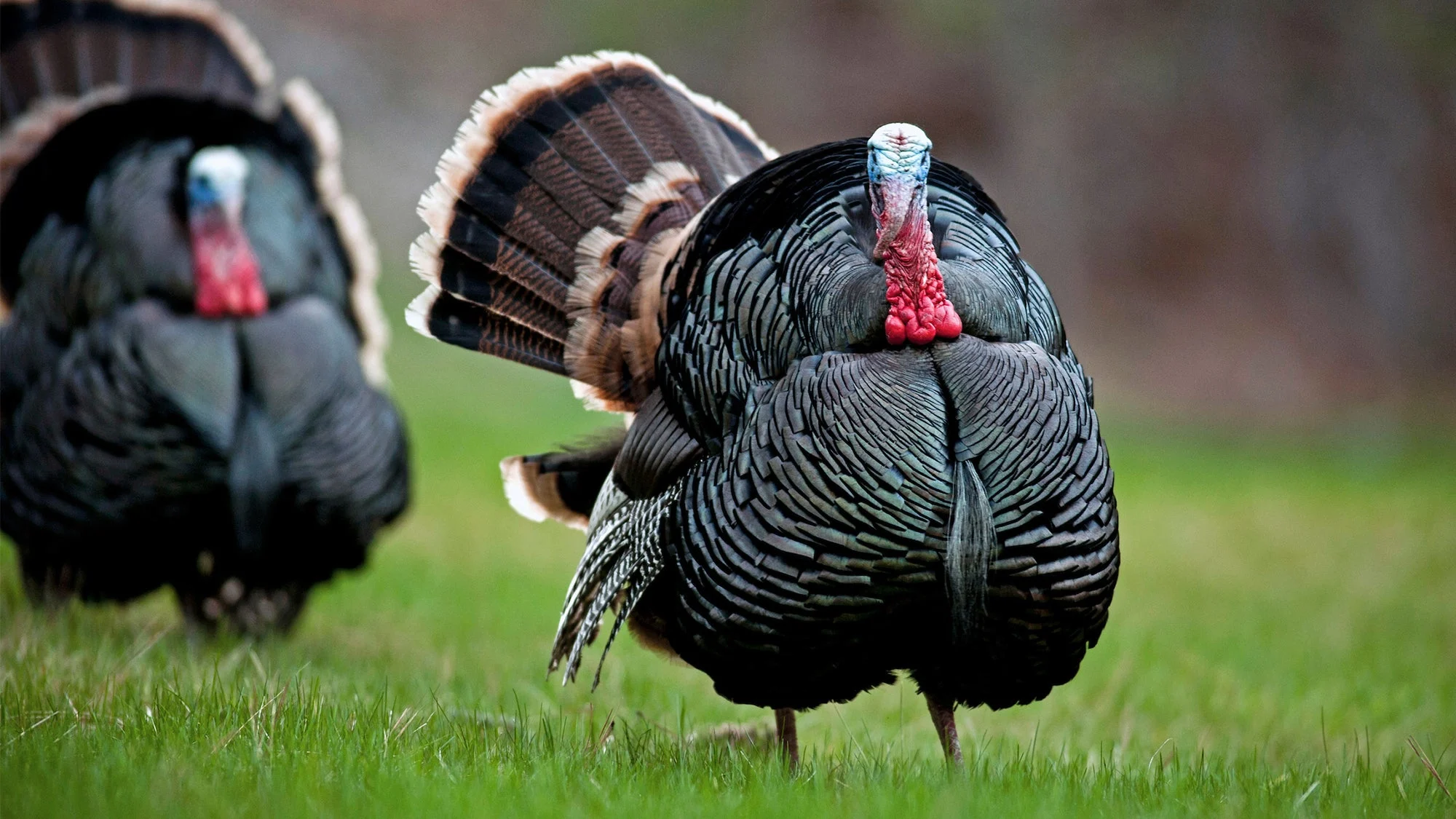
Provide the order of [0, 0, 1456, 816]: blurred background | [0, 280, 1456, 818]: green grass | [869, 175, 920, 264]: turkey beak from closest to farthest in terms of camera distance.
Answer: [0, 280, 1456, 818]: green grass → [869, 175, 920, 264]: turkey beak → [0, 0, 1456, 816]: blurred background

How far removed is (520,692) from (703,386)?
1849 mm

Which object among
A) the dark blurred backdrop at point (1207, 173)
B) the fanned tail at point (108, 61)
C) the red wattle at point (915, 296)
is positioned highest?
the dark blurred backdrop at point (1207, 173)

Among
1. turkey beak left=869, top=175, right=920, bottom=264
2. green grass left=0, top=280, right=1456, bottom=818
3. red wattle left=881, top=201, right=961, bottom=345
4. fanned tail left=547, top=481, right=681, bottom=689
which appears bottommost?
green grass left=0, top=280, right=1456, bottom=818

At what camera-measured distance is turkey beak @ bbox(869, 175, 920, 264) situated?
3.59 m

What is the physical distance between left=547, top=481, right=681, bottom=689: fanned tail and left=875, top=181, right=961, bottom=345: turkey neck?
774 millimetres

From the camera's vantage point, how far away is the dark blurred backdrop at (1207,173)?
62.7 ft

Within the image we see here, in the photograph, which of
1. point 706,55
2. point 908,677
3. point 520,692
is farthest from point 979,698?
point 706,55

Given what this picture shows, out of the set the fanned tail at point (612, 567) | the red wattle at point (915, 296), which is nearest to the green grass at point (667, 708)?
the fanned tail at point (612, 567)

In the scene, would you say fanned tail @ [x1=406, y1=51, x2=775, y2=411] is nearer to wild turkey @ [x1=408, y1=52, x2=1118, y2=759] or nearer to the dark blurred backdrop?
wild turkey @ [x1=408, y1=52, x2=1118, y2=759]

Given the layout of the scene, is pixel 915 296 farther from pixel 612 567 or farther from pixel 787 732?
pixel 787 732

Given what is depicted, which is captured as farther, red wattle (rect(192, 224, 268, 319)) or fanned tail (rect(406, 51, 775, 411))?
red wattle (rect(192, 224, 268, 319))

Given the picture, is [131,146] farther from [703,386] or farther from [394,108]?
[394,108]

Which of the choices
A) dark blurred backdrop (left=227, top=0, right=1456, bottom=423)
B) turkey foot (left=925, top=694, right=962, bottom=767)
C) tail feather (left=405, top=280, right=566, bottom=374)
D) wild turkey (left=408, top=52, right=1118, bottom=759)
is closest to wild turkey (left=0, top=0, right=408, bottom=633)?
tail feather (left=405, top=280, right=566, bottom=374)

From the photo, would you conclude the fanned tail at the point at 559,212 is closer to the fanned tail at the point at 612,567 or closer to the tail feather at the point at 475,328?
the tail feather at the point at 475,328
